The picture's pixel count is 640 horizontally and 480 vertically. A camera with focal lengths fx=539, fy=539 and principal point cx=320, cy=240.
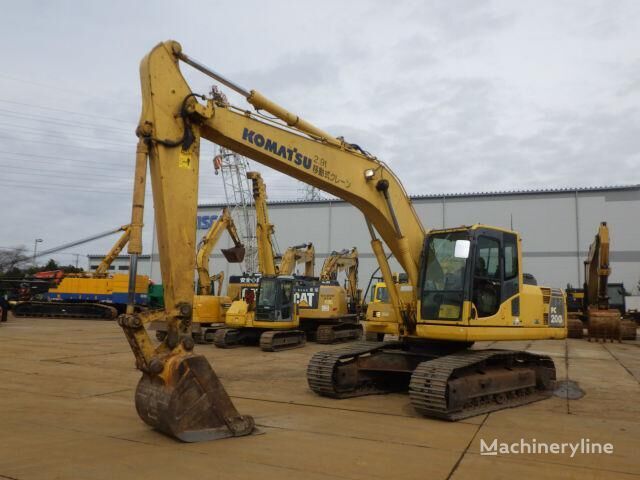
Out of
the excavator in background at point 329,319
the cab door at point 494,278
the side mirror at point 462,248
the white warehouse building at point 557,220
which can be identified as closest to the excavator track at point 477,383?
the cab door at point 494,278

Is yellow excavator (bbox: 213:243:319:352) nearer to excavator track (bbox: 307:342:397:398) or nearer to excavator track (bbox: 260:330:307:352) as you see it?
excavator track (bbox: 260:330:307:352)

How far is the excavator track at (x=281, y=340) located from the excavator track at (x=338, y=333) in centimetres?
78

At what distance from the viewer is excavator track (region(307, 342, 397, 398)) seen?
8414 millimetres

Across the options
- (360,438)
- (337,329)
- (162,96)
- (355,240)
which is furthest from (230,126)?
(355,240)

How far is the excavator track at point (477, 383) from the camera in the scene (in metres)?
7.17

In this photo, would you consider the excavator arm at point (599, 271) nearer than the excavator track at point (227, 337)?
No

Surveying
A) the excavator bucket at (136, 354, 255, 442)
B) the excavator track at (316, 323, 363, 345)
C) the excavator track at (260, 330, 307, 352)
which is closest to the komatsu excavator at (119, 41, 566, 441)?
the excavator bucket at (136, 354, 255, 442)

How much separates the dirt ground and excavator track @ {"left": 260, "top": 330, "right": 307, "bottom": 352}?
4.09 meters

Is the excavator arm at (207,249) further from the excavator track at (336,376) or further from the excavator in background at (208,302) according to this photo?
the excavator track at (336,376)

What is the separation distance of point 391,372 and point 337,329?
9.76 meters

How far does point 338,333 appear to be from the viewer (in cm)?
1864

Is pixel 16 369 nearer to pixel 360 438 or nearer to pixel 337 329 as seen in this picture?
pixel 360 438

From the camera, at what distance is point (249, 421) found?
242 inches

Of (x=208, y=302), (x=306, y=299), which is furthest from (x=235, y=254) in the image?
(x=306, y=299)
